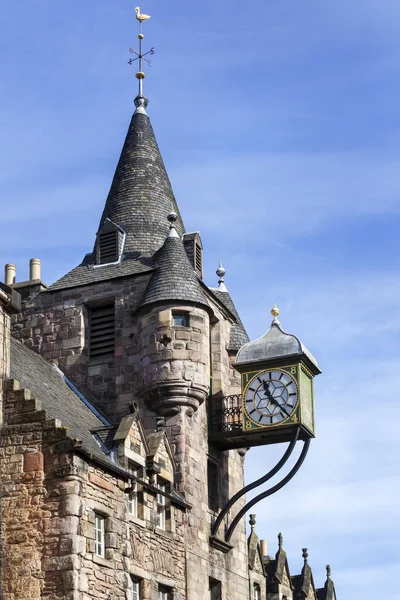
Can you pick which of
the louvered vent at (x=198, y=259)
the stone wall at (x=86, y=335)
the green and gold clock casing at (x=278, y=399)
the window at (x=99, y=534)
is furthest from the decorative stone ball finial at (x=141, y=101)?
the window at (x=99, y=534)

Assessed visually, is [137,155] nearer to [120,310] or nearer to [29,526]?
[120,310]

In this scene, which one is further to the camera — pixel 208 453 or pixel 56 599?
pixel 208 453

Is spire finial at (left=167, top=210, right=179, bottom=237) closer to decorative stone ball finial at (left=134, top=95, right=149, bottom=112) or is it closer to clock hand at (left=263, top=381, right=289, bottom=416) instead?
clock hand at (left=263, top=381, right=289, bottom=416)

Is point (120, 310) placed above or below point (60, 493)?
above

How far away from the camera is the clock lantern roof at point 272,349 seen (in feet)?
124

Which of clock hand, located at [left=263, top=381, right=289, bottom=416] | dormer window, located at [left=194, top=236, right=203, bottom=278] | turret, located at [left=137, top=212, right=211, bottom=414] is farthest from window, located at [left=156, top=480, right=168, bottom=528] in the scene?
dormer window, located at [left=194, top=236, right=203, bottom=278]

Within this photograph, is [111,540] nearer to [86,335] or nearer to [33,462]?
[33,462]

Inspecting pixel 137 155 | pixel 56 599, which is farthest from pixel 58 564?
pixel 137 155

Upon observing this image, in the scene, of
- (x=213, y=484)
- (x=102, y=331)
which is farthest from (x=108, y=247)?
(x=213, y=484)

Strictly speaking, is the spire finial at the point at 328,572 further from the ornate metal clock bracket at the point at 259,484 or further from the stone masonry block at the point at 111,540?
the stone masonry block at the point at 111,540

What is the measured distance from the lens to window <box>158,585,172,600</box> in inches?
1335

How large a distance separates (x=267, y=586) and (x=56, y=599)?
75.2ft

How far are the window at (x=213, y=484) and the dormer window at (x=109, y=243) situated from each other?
252 inches

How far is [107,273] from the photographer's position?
39969 mm
